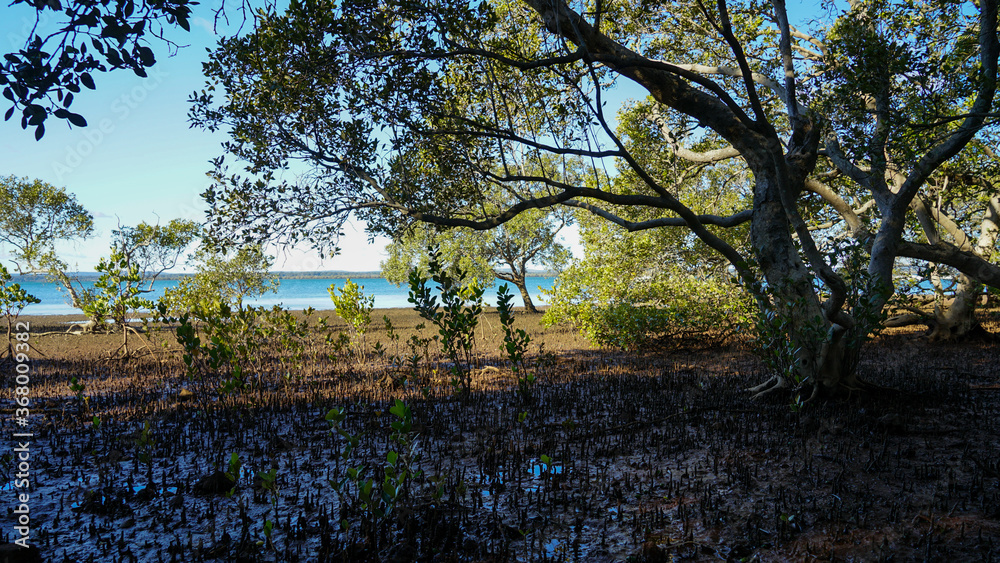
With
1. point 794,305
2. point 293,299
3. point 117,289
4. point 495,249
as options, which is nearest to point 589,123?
point 794,305

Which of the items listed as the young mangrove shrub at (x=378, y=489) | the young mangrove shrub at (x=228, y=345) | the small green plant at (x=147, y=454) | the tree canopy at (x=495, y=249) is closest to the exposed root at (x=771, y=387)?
the young mangrove shrub at (x=378, y=489)

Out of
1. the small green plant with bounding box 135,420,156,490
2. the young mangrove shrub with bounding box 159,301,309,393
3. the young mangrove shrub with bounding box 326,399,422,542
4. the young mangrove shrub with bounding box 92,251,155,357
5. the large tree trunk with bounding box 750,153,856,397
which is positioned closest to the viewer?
the young mangrove shrub with bounding box 326,399,422,542

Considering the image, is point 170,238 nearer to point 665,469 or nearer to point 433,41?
point 433,41

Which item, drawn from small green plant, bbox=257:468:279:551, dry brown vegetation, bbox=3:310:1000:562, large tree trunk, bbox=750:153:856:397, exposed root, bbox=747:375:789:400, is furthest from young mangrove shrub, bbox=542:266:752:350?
small green plant, bbox=257:468:279:551

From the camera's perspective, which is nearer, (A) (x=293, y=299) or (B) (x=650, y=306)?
(B) (x=650, y=306)

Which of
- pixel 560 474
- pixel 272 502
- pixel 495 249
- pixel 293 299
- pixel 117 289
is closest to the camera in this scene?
pixel 272 502

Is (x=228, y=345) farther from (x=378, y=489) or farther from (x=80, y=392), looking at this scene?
(x=378, y=489)

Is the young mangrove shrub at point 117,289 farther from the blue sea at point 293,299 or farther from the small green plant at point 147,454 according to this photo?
the blue sea at point 293,299

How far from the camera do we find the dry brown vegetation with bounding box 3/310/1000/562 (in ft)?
9.39

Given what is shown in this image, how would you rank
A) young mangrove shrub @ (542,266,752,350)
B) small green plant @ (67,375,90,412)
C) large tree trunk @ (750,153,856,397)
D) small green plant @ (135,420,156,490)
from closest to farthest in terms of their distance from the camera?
small green plant @ (135,420,156,490)
large tree trunk @ (750,153,856,397)
small green plant @ (67,375,90,412)
young mangrove shrub @ (542,266,752,350)

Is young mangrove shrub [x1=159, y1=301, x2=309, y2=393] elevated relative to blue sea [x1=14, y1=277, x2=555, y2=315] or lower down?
lower down

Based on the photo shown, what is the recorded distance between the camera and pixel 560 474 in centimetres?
398

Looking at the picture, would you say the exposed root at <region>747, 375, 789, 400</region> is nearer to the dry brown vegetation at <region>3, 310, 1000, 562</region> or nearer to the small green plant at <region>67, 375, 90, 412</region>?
the dry brown vegetation at <region>3, 310, 1000, 562</region>

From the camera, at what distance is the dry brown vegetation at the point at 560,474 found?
286 cm
